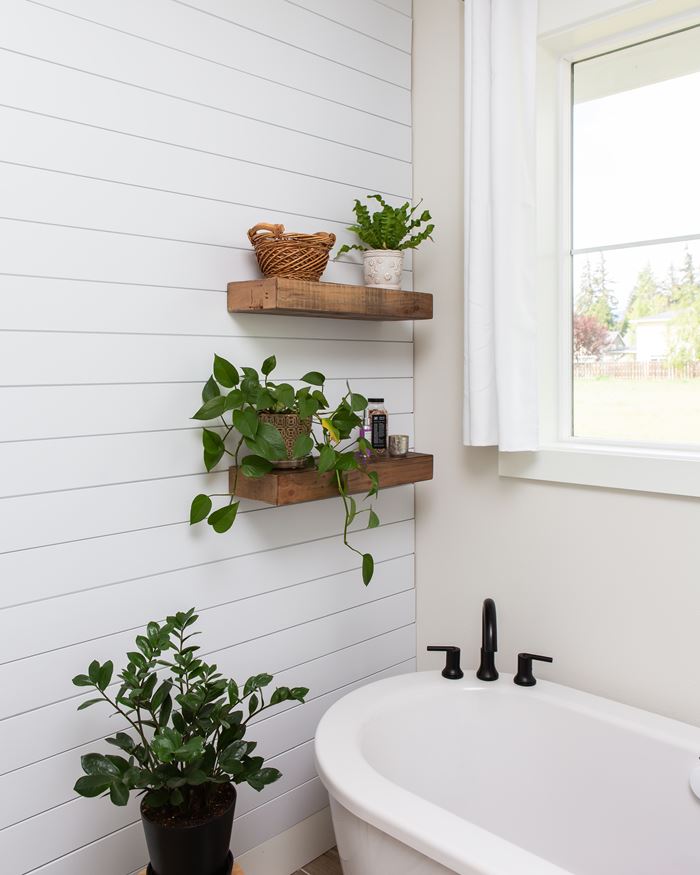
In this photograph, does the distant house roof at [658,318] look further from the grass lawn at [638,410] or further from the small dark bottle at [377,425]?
the small dark bottle at [377,425]

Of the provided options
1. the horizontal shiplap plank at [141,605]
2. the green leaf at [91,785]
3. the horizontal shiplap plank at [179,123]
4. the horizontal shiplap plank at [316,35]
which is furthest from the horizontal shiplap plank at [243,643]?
the horizontal shiplap plank at [316,35]

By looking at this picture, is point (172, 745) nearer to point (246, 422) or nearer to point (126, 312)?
point (246, 422)

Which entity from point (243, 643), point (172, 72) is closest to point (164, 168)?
point (172, 72)

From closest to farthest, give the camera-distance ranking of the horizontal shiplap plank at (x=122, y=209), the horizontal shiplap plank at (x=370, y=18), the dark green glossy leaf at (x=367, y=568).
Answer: the horizontal shiplap plank at (x=122, y=209) → the dark green glossy leaf at (x=367, y=568) → the horizontal shiplap plank at (x=370, y=18)

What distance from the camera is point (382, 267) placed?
2061 millimetres

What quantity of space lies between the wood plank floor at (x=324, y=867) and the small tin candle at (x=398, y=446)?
114 centimetres

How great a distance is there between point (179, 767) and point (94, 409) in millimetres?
779

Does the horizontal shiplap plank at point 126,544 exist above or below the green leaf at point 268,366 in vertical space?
below

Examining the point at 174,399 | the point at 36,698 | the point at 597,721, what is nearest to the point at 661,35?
the point at 174,399

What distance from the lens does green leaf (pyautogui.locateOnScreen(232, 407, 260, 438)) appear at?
1.67m

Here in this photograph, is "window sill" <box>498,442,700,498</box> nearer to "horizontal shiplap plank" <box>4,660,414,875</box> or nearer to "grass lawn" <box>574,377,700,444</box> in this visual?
"grass lawn" <box>574,377,700,444</box>

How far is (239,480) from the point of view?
1.87 m

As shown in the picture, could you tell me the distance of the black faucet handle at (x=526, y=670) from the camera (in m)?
1.99

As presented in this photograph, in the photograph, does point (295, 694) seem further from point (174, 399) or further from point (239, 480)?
point (174, 399)
